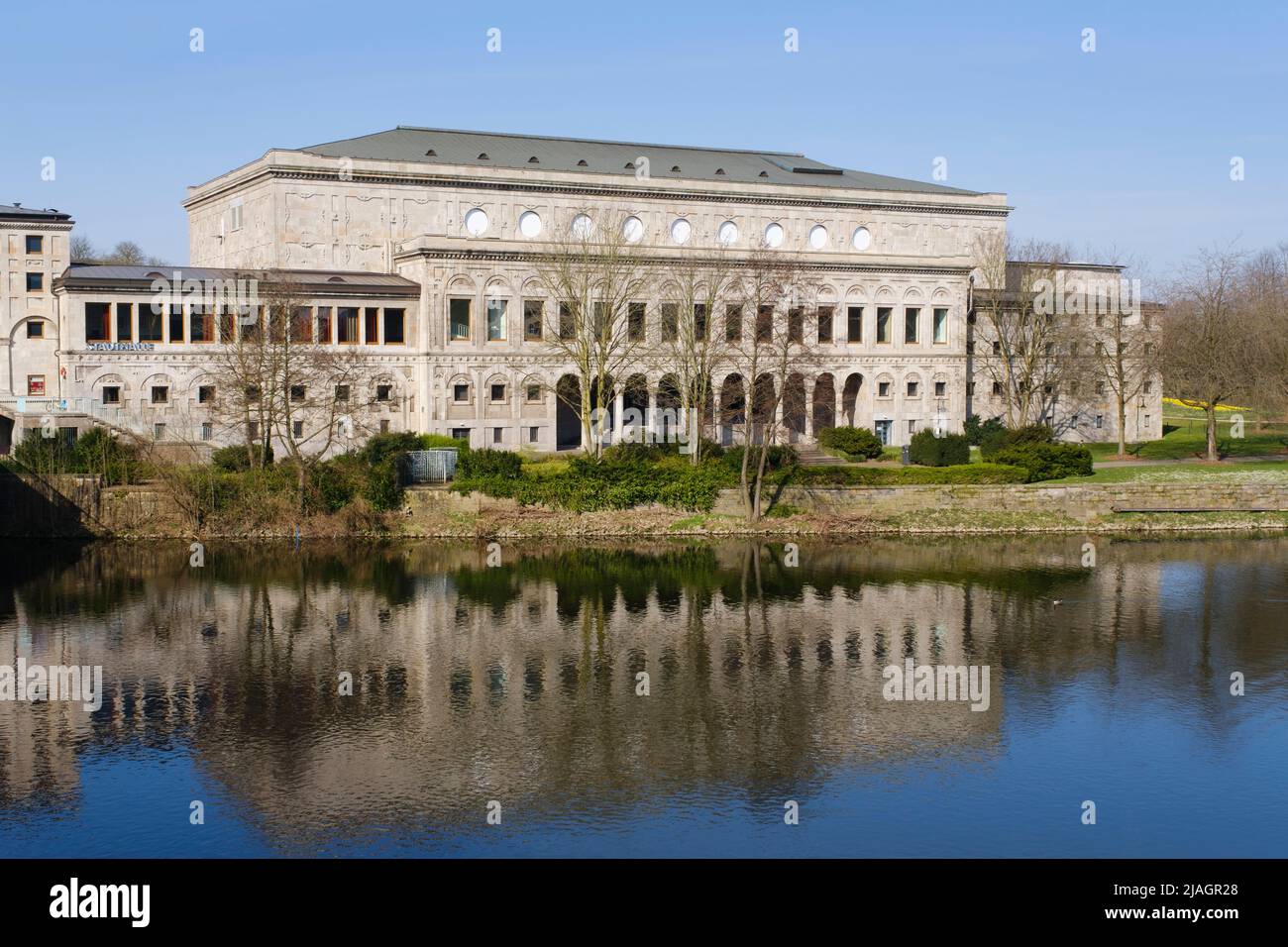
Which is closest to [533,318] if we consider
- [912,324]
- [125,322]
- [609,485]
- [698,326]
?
[698,326]

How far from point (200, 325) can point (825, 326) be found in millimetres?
32243

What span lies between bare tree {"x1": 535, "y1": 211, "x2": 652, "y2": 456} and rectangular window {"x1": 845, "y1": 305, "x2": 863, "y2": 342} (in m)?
13.9

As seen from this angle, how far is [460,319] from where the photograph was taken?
2739 inches

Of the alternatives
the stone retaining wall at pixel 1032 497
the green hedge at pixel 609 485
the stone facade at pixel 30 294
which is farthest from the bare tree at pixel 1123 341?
the stone facade at pixel 30 294

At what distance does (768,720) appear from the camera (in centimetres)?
2777

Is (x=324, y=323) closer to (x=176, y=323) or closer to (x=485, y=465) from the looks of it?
(x=176, y=323)

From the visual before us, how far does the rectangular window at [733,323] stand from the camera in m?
64.0

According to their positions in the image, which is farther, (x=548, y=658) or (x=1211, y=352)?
(x=1211, y=352)

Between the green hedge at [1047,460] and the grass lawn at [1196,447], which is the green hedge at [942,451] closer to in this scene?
the green hedge at [1047,460]

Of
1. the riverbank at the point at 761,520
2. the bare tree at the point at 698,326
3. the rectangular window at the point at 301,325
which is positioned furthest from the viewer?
the bare tree at the point at 698,326

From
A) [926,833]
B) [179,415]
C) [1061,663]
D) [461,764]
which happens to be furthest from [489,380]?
[926,833]

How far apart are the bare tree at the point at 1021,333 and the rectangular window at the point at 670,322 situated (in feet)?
57.3
